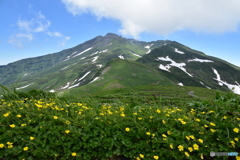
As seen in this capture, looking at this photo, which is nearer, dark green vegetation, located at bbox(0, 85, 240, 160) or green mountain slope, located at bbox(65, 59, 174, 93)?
dark green vegetation, located at bbox(0, 85, 240, 160)

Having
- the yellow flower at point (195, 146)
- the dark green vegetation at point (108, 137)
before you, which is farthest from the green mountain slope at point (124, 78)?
the yellow flower at point (195, 146)

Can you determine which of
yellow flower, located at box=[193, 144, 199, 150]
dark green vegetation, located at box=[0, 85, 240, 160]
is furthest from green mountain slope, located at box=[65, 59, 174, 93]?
yellow flower, located at box=[193, 144, 199, 150]

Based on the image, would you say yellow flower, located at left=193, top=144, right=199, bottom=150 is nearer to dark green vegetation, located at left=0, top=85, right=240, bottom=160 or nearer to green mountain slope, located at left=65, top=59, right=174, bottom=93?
dark green vegetation, located at left=0, top=85, right=240, bottom=160

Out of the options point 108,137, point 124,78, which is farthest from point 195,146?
point 124,78

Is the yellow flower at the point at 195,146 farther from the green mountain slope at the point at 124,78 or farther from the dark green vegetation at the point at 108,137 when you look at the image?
the green mountain slope at the point at 124,78

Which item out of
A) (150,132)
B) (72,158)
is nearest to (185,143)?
(150,132)

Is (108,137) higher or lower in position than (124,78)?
higher

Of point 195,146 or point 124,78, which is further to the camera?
point 124,78

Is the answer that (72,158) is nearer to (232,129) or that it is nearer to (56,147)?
(56,147)

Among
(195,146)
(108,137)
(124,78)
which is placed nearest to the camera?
(195,146)

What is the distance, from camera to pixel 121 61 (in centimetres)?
17562

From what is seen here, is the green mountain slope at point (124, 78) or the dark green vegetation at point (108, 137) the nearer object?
the dark green vegetation at point (108, 137)

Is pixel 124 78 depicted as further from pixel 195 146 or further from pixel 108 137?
pixel 195 146

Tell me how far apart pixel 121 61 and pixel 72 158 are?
173265 millimetres
